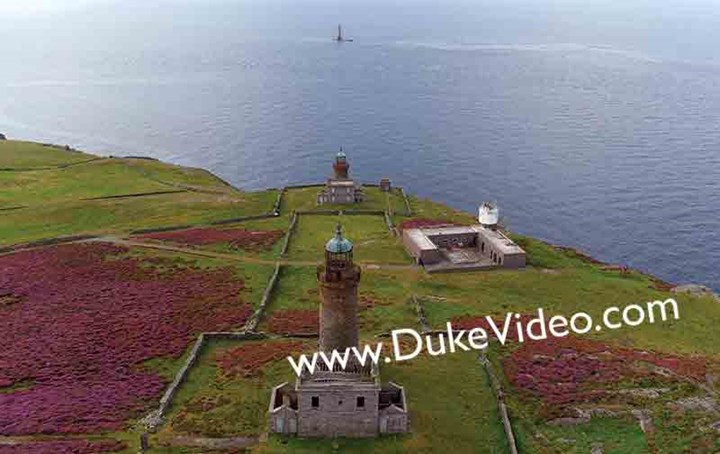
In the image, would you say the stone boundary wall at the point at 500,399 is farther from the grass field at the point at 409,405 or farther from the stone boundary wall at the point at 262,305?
the stone boundary wall at the point at 262,305

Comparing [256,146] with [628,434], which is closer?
[628,434]

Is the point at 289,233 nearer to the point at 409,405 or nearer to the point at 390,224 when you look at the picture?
the point at 390,224

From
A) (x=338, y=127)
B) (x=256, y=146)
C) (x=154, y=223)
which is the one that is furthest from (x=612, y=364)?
(x=338, y=127)

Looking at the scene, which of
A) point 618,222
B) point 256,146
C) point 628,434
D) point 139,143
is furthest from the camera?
point 139,143

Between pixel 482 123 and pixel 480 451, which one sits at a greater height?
pixel 482 123

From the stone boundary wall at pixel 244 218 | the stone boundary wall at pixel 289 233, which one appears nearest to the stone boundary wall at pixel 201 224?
the stone boundary wall at pixel 244 218

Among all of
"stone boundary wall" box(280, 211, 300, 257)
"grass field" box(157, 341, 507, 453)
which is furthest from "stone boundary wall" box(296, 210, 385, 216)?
"grass field" box(157, 341, 507, 453)

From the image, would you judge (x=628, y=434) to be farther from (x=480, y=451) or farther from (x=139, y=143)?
(x=139, y=143)

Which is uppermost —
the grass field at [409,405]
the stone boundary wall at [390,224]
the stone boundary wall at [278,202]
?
the stone boundary wall at [278,202]
